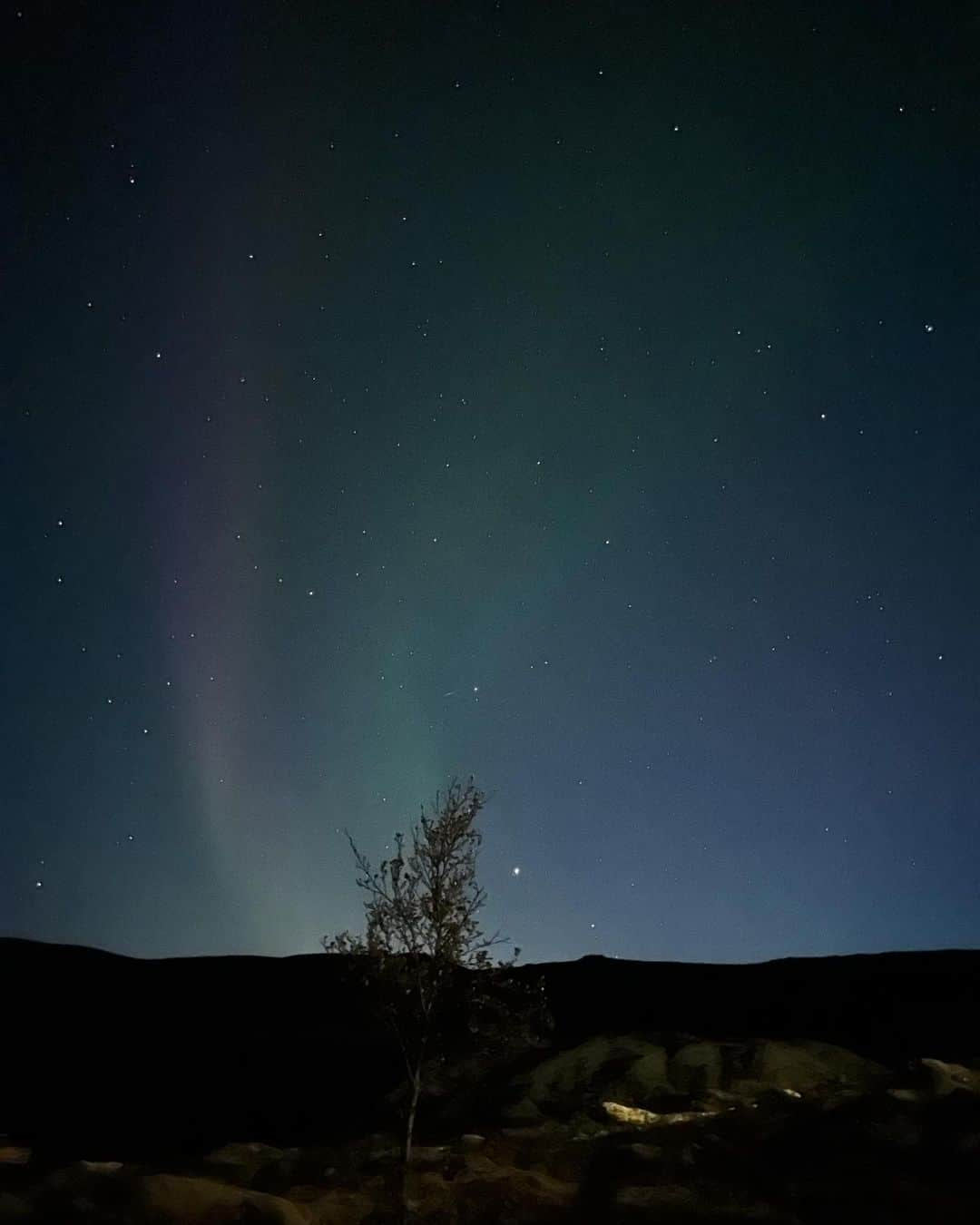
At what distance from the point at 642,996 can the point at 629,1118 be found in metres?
28.7

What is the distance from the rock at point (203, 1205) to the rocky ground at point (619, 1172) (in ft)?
0.14

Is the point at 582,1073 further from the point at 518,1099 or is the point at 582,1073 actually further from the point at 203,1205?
the point at 203,1205

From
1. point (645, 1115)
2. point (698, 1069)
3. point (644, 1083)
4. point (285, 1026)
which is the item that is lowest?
point (645, 1115)

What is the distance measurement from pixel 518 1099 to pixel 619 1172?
16.2 metres

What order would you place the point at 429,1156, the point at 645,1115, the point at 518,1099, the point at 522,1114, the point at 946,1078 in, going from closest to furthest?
the point at 946,1078 → the point at 429,1156 → the point at 645,1115 → the point at 522,1114 → the point at 518,1099

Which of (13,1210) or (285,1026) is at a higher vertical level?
(285,1026)

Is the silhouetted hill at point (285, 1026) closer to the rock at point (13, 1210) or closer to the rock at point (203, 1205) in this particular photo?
the rock at point (203, 1205)

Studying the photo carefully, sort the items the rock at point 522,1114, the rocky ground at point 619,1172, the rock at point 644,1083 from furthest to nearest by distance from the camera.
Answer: the rock at point 644,1083 → the rock at point 522,1114 → the rocky ground at point 619,1172

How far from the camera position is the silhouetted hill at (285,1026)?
4106 centimetres

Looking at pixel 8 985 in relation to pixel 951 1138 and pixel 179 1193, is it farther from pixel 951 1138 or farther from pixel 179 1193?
pixel 951 1138

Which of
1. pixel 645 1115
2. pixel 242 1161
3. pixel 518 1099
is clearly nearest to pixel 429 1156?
pixel 242 1161

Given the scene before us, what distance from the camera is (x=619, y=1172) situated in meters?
21.2

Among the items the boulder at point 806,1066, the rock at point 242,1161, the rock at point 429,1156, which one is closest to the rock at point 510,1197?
the rock at point 429,1156

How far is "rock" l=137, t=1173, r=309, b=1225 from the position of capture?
58.1ft
